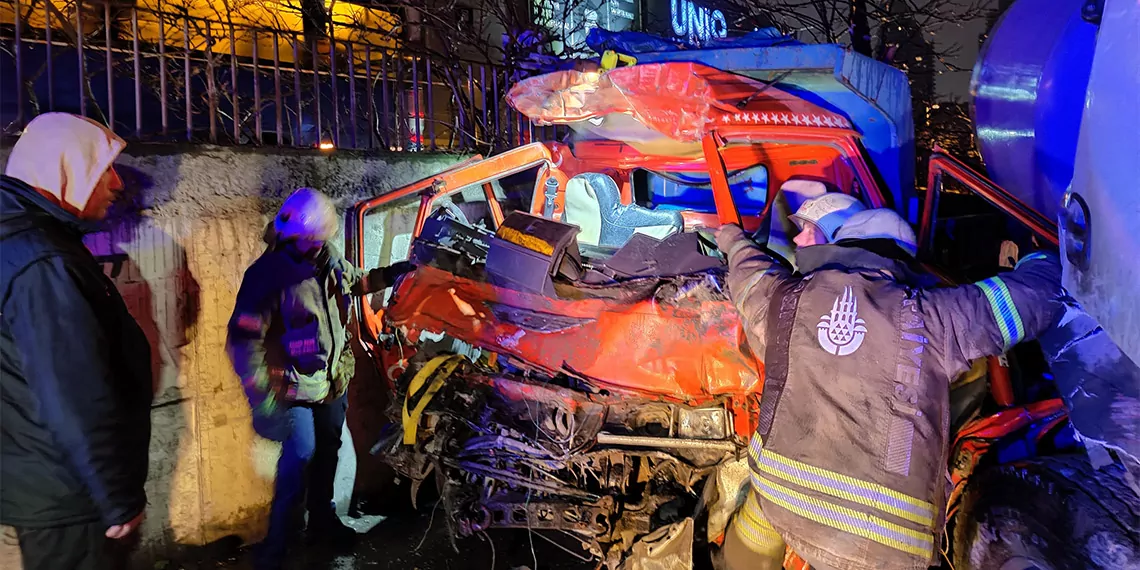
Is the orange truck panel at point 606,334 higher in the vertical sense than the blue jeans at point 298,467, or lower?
higher

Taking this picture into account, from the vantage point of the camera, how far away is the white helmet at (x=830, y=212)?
9.36ft

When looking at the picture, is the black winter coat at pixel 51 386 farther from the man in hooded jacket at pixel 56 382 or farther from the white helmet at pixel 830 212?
the white helmet at pixel 830 212

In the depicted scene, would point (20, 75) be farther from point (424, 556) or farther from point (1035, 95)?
point (1035, 95)

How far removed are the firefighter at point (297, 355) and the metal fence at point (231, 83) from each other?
878mm

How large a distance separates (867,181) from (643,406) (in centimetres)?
184

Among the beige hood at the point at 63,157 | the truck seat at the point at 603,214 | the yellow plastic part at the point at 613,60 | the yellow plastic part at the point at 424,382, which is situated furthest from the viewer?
the truck seat at the point at 603,214

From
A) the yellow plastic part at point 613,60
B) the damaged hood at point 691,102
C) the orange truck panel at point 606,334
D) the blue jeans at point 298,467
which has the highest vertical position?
the yellow plastic part at point 613,60

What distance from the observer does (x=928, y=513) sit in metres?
2.15

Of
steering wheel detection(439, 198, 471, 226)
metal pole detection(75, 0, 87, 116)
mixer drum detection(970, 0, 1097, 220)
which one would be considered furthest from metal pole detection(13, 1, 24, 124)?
mixer drum detection(970, 0, 1097, 220)

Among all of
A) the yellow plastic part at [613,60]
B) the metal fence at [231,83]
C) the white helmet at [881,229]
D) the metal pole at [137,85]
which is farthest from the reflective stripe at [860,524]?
the metal pole at [137,85]

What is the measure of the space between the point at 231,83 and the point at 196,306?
1.67m

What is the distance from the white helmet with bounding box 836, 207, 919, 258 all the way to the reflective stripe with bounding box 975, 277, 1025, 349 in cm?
42

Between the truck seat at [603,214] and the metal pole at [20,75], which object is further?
the truck seat at [603,214]

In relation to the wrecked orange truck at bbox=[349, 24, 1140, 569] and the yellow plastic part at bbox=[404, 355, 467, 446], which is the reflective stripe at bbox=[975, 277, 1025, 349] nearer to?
the wrecked orange truck at bbox=[349, 24, 1140, 569]
